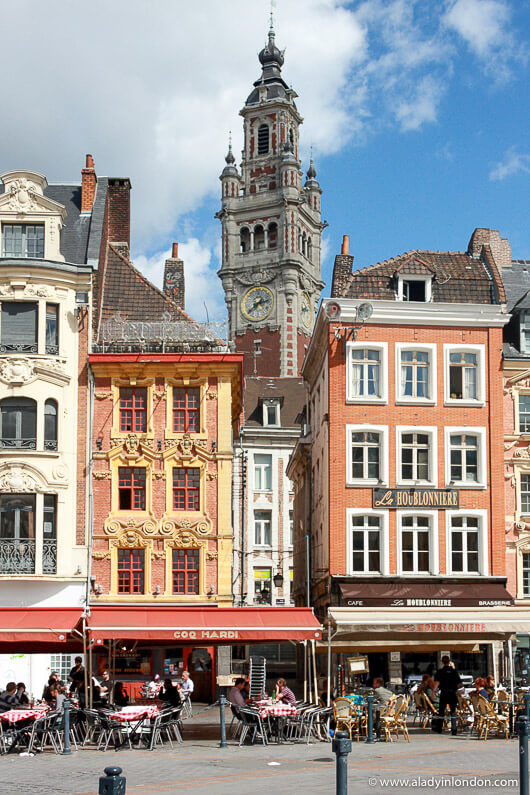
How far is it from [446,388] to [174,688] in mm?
15984

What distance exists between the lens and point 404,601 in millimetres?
34250

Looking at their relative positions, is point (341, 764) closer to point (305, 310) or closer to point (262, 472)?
point (262, 472)

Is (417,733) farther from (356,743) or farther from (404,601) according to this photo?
(404,601)

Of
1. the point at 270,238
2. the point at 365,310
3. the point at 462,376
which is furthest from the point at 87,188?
the point at 270,238

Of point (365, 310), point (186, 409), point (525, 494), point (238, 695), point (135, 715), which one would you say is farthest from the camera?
point (525, 494)

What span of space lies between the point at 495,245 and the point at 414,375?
34.1 feet

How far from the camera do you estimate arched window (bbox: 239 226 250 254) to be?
343 ft

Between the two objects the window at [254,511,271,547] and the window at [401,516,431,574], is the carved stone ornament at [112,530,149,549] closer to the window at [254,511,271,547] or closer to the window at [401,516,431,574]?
the window at [401,516,431,574]

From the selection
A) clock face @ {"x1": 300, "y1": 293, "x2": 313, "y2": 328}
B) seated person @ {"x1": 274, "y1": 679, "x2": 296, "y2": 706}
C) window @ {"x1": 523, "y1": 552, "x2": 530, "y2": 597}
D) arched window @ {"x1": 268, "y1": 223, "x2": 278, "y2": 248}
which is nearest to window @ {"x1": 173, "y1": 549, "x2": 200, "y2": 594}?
window @ {"x1": 523, "y1": 552, "x2": 530, "y2": 597}

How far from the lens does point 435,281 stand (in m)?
39.1

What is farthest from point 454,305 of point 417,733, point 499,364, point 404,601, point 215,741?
point 215,741

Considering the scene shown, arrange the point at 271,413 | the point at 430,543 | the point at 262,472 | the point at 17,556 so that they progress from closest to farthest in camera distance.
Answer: the point at 17,556, the point at 430,543, the point at 262,472, the point at 271,413

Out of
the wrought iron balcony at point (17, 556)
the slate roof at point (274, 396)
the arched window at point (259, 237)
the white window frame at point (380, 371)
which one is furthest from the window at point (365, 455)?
the arched window at point (259, 237)

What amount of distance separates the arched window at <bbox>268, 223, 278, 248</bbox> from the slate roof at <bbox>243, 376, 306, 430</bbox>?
30906 millimetres
